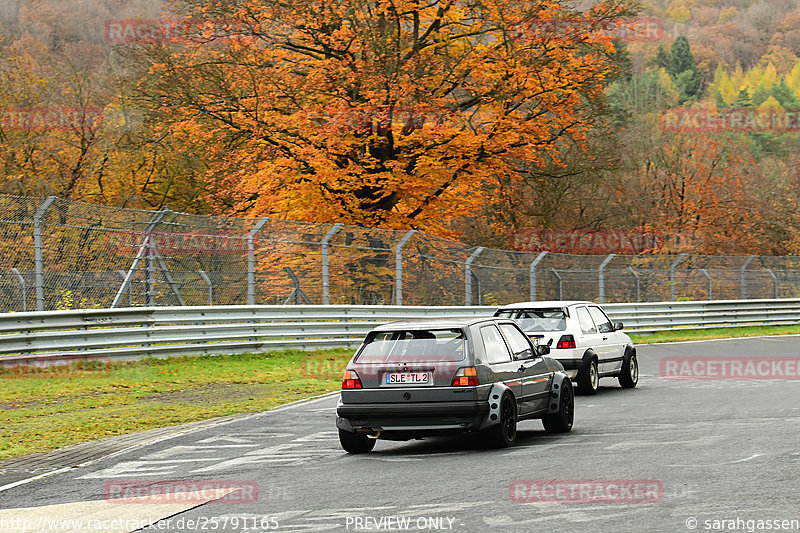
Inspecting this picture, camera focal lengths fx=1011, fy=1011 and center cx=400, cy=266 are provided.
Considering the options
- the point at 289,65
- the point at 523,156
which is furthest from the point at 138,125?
the point at 523,156

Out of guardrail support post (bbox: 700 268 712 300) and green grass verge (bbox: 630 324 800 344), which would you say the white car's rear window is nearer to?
green grass verge (bbox: 630 324 800 344)

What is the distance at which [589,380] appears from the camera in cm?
1588

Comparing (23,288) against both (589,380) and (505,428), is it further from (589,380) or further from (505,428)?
(505,428)

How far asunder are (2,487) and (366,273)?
53.2ft

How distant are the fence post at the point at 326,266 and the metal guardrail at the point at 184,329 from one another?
0.41 metres

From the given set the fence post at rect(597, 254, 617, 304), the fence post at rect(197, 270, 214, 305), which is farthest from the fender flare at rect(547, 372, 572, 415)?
the fence post at rect(597, 254, 617, 304)

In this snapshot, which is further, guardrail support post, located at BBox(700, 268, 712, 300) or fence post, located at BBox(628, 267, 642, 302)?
guardrail support post, located at BBox(700, 268, 712, 300)

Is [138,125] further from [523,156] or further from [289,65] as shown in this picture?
[523,156]

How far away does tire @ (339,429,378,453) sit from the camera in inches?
401

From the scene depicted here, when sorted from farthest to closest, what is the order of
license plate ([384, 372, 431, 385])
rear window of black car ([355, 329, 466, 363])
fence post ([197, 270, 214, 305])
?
fence post ([197, 270, 214, 305]), rear window of black car ([355, 329, 466, 363]), license plate ([384, 372, 431, 385])

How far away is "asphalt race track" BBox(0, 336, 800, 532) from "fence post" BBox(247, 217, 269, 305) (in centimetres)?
872

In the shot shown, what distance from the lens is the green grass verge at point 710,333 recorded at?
102 feet

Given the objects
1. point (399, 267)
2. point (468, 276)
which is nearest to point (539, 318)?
point (399, 267)

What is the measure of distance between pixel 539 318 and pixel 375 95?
1500 cm
